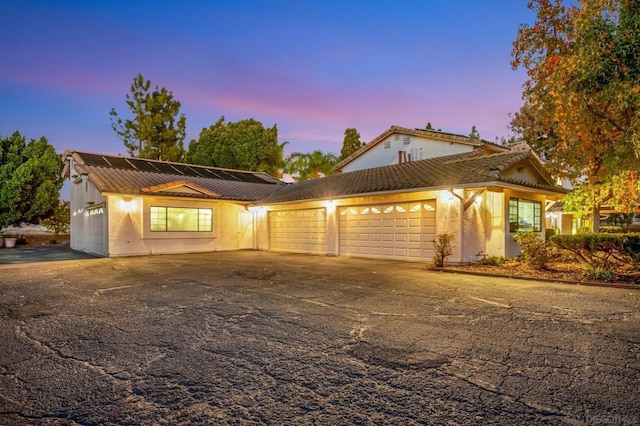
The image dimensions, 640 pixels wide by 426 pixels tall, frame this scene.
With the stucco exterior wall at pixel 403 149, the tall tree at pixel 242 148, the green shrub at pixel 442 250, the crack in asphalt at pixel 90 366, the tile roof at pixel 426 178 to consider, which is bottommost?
the crack in asphalt at pixel 90 366

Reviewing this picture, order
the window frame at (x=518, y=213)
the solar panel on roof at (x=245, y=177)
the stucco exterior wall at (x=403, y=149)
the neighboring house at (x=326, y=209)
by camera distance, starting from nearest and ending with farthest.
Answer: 1. the neighboring house at (x=326, y=209)
2. the window frame at (x=518, y=213)
3. the stucco exterior wall at (x=403, y=149)
4. the solar panel on roof at (x=245, y=177)

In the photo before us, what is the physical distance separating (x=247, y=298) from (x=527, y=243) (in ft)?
26.7

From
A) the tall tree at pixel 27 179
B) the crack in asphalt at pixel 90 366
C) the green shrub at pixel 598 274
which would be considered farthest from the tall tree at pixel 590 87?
the tall tree at pixel 27 179

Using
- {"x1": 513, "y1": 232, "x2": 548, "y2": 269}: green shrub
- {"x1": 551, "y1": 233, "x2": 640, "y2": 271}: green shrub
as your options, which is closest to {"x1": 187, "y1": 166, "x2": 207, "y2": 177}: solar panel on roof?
{"x1": 513, "y1": 232, "x2": 548, "y2": 269}: green shrub

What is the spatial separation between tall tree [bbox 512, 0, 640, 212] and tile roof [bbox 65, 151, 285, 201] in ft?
46.2

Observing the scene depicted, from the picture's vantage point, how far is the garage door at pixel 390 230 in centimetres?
1258

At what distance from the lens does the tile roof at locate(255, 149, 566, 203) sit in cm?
1144

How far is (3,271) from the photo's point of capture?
10.7 meters

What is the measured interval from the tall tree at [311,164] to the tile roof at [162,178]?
6.78 m

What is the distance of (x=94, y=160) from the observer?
18594 millimetres

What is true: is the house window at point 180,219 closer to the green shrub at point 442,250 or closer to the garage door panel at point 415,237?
the garage door panel at point 415,237

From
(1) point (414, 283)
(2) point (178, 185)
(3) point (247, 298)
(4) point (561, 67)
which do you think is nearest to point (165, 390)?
(3) point (247, 298)

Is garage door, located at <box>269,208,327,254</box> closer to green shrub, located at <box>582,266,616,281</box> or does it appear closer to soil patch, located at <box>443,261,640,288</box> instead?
soil patch, located at <box>443,261,640,288</box>

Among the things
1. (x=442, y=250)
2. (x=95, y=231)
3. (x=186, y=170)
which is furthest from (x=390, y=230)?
(x=186, y=170)
